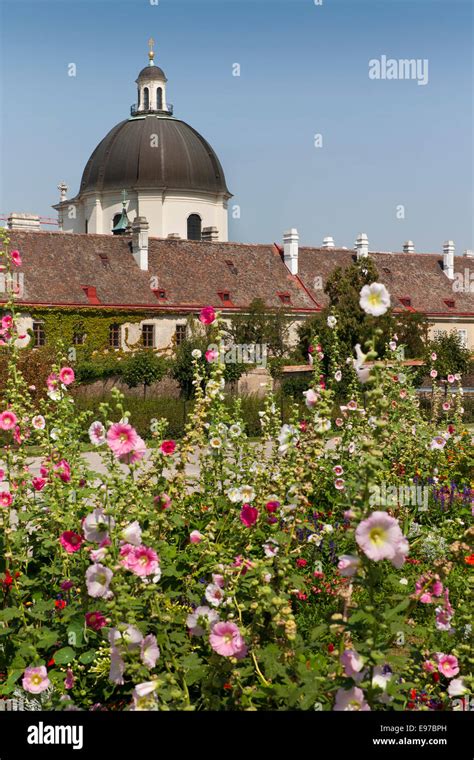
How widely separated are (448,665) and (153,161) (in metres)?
60.4

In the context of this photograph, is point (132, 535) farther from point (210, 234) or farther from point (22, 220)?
point (22, 220)

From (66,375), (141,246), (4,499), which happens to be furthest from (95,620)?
(141,246)

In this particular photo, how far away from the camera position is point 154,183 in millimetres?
62281

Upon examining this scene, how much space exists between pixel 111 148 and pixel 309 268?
66.1 feet

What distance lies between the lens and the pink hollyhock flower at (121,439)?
4.37 m

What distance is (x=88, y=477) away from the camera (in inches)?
287

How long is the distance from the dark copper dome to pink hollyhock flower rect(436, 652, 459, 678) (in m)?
59.4

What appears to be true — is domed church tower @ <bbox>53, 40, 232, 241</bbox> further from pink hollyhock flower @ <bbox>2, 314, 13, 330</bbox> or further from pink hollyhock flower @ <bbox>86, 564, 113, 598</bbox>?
pink hollyhock flower @ <bbox>86, 564, 113, 598</bbox>

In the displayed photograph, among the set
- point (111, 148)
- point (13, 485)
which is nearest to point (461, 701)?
point (13, 485)

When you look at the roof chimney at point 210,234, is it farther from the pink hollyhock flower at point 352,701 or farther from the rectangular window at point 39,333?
the pink hollyhock flower at point 352,701

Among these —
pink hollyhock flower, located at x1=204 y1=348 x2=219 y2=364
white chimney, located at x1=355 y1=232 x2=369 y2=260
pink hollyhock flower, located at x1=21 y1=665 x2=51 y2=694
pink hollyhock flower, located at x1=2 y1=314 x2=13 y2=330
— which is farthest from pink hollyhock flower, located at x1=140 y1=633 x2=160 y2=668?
white chimney, located at x1=355 y1=232 x2=369 y2=260

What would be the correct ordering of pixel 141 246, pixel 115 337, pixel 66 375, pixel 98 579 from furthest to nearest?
1. pixel 141 246
2. pixel 115 337
3. pixel 66 375
4. pixel 98 579

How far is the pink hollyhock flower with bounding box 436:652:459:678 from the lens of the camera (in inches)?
172

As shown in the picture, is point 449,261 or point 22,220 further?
point 22,220
